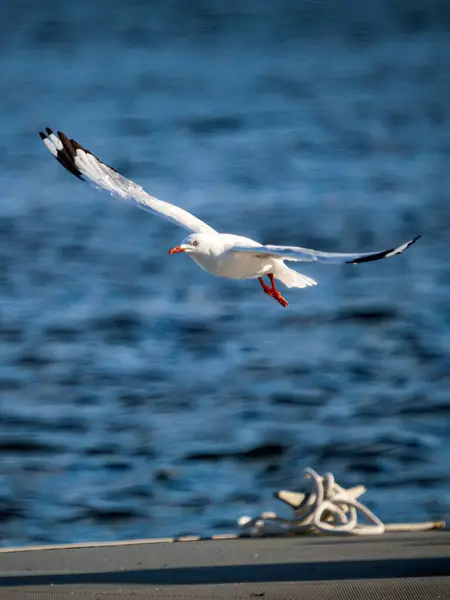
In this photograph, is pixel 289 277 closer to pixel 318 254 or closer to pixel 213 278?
pixel 318 254

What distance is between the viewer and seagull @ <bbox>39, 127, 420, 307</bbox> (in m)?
4.09

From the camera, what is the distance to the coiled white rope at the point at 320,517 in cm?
447

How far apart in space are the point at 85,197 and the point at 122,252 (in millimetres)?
2464

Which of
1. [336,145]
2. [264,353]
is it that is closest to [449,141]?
[336,145]

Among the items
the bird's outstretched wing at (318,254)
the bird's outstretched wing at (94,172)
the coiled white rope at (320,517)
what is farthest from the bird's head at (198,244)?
the coiled white rope at (320,517)

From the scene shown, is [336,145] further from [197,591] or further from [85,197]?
[197,591]

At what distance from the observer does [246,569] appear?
155 inches

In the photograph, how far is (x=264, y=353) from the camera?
10.2 m

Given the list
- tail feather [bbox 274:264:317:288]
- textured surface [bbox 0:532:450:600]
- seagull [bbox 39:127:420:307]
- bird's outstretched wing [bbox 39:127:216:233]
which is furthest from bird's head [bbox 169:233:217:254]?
textured surface [bbox 0:532:450:600]

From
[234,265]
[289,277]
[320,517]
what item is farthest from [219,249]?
[320,517]

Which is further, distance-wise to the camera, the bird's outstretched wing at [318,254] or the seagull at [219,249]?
the seagull at [219,249]

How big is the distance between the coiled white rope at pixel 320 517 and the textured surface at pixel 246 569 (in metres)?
0.07

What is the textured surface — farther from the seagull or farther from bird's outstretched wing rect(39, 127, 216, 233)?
bird's outstretched wing rect(39, 127, 216, 233)

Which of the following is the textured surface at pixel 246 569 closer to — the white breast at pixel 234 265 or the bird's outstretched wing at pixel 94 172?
the white breast at pixel 234 265
